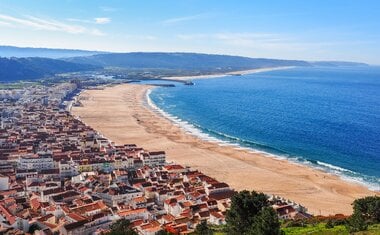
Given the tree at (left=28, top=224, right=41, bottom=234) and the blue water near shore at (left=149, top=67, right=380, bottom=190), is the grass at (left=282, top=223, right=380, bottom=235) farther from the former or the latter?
the blue water near shore at (left=149, top=67, right=380, bottom=190)

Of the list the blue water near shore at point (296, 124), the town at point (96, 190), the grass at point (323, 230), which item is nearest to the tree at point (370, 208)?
the grass at point (323, 230)

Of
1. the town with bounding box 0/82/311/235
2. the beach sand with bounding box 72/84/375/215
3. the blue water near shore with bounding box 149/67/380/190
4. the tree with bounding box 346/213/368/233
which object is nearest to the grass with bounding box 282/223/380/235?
the tree with bounding box 346/213/368/233

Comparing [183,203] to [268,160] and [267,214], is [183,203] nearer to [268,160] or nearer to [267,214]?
[267,214]

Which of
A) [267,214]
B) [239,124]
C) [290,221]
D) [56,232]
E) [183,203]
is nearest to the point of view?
[267,214]

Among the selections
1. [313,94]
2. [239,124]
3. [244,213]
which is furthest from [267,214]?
[313,94]

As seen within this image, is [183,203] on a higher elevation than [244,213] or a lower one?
lower
